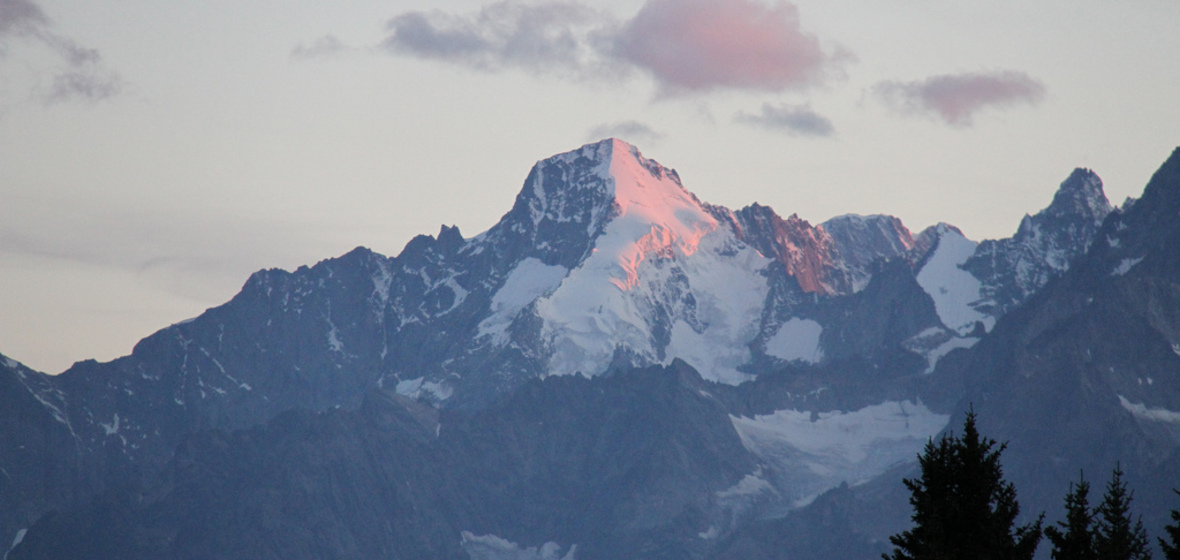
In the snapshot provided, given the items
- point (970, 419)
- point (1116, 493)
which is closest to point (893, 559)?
point (970, 419)

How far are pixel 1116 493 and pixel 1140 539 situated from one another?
61.9 inches

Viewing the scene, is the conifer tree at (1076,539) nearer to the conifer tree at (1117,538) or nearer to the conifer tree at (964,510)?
the conifer tree at (1117,538)

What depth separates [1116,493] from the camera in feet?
194

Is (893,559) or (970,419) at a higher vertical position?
(970,419)

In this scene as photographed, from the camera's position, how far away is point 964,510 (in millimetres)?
53062

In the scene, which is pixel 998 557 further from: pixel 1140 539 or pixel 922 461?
pixel 1140 539

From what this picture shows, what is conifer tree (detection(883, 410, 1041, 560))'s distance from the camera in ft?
171

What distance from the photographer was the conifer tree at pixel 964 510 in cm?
5212

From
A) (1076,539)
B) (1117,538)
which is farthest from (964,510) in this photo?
(1117,538)

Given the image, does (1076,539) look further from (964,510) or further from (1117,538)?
(964,510)

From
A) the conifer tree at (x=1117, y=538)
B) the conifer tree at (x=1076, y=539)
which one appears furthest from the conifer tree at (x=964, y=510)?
the conifer tree at (x=1117, y=538)

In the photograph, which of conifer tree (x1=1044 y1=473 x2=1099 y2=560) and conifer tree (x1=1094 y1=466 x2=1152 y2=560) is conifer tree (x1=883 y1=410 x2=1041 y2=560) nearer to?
conifer tree (x1=1044 y1=473 x2=1099 y2=560)

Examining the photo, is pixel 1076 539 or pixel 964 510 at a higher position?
pixel 964 510

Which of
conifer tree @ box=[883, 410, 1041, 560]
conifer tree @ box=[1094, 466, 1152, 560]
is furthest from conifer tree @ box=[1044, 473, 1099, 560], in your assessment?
conifer tree @ box=[883, 410, 1041, 560]
